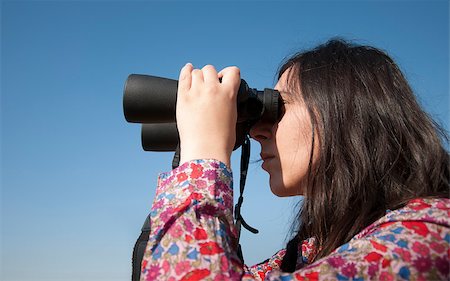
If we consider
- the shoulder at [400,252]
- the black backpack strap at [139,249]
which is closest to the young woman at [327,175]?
the shoulder at [400,252]

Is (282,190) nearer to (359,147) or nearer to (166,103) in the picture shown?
(359,147)

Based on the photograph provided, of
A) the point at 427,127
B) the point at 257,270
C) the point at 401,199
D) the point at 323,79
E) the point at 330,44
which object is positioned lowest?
the point at 257,270

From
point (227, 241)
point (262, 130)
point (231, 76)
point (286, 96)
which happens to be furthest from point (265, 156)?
point (227, 241)

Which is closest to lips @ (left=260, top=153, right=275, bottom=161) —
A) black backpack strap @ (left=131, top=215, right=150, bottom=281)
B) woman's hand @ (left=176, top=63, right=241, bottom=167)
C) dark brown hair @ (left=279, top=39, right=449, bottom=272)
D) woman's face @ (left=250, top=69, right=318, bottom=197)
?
woman's face @ (left=250, top=69, right=318, bottom=197)

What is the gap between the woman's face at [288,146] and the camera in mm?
1344

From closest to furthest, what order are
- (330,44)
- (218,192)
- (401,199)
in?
(218,192) → (401,199) → (330,44)

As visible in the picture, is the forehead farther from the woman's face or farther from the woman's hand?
the woman's hand

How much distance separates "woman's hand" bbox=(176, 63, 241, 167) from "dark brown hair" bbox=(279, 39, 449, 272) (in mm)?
278

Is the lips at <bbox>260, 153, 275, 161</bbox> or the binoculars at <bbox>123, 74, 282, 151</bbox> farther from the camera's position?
the lips at <bbox>260, 153, 275, 161</bbox>

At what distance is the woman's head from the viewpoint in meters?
1.26

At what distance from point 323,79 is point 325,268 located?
0.64 meters

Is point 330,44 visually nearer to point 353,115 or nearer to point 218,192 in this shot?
point 353,115

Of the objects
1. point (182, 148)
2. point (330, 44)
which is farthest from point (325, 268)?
point (330, 44)

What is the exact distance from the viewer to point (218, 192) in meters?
1.08
